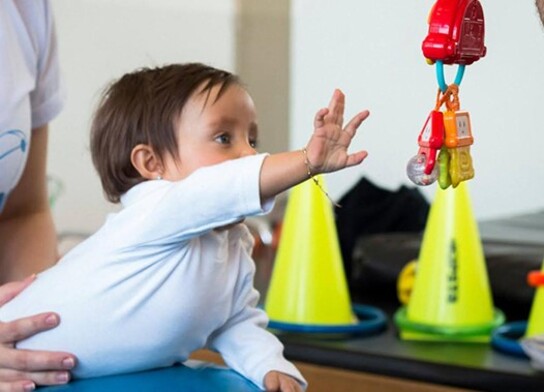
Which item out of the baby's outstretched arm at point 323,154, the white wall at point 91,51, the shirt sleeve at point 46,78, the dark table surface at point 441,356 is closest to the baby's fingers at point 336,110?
the baby's outstretched arm at point 323,154

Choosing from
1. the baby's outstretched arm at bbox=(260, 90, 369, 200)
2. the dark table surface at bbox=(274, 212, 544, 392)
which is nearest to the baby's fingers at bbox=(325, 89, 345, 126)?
the baby's outstretched arm at bbox=(260, 90, 369, 200)

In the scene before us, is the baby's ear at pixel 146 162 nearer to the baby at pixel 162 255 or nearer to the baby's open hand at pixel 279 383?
the baby at pixel 162 255

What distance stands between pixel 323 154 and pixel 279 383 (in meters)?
0.26

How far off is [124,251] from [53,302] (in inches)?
3.7

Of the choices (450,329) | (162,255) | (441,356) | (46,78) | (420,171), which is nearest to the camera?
(420,171)

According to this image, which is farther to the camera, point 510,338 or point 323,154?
point 510,338

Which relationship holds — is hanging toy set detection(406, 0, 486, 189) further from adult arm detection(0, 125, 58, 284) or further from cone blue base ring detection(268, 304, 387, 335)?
cone blue base ring detection(268, 304, 387, 335)

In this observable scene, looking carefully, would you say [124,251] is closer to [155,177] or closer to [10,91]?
[155,177]

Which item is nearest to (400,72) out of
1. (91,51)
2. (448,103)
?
(448,103)

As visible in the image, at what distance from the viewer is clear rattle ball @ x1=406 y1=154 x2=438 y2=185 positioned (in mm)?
722

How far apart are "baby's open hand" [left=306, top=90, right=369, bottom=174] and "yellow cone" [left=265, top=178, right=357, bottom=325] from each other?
2.56ft

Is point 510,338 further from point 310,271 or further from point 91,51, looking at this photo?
point 91,51

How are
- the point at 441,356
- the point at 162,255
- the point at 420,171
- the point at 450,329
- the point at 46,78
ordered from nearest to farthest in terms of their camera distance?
the point at 420,171, the point at 162,255, the point at 46,78, the point at 441,356, the point at 450,329

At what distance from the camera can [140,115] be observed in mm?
918
